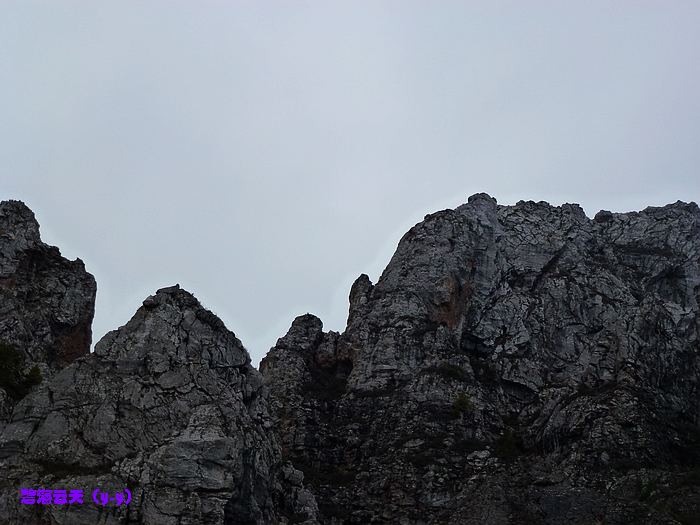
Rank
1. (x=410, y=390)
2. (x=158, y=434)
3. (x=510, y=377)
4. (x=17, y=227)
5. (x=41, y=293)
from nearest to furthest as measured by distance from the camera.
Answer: (x=158, y=434)
(x=41, y=293)
(x=17, y=227)
(x=410, y=390)
(x=510, y=377)

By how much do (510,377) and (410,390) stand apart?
1121cm

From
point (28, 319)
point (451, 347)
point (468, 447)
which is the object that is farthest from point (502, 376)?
point (28, 319)

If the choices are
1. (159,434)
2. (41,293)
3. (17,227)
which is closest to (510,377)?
(159,434)

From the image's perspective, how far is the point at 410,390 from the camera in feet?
256

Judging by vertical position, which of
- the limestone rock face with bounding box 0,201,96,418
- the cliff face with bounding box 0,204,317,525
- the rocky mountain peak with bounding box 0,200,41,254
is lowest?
the cliff face with bounding box 0,204,317,525

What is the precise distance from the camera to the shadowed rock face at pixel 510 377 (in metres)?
63.4

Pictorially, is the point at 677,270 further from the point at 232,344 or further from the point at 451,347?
the point at 232,344

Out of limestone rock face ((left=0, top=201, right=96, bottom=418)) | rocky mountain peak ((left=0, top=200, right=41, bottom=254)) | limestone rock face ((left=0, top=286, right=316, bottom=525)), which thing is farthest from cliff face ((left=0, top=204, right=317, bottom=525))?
rocky mountain peak ((left=0, top=200, right=41, bottom=254))

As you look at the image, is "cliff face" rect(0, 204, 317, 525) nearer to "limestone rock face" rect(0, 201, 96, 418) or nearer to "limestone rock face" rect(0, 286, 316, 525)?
"limestone rock face" rect(0, 286, 316, 525)

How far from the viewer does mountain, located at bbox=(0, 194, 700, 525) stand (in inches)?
1981

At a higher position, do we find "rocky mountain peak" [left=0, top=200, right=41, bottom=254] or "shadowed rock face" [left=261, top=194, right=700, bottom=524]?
"rocky mountain peak" [left=0, top=200, right=41, bottom=254]

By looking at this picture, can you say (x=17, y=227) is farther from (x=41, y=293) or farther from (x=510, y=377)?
(x=510, y=377)

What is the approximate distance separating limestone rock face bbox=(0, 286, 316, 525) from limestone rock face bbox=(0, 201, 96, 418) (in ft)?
41.9

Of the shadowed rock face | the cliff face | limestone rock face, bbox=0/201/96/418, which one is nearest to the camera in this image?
the cliff face
